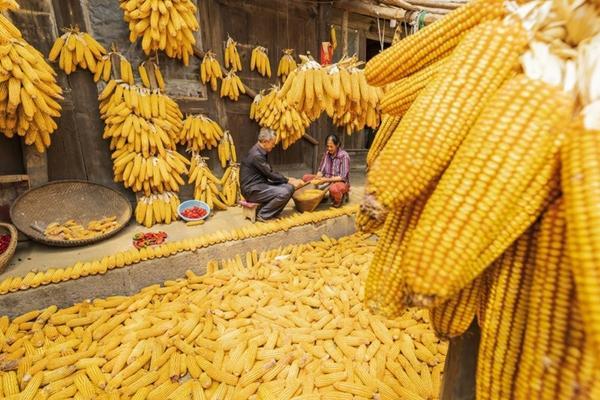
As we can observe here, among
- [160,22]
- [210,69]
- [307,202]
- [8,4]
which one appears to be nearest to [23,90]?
[8,4]

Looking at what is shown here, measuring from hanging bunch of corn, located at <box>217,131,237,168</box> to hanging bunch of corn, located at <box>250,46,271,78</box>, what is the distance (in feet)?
5.82

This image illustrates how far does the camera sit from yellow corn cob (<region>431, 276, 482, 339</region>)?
0.94 m

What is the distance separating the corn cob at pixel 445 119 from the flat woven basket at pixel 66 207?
5293mm

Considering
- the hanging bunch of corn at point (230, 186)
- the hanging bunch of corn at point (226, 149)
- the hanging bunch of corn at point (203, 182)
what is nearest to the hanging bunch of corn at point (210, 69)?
the hanging bunch of corn at point (226, 149)

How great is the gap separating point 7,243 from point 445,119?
225 inches

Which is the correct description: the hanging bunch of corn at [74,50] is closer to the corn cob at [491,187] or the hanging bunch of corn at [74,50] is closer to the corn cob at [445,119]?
the corn cob at [445,119]

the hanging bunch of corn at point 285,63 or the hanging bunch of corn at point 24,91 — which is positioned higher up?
the hanging bunch of corn at point 285,63

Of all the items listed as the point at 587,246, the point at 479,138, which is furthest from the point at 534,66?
the point at 587,246

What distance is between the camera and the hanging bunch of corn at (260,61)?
21.9 ft

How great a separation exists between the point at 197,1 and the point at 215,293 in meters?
5.98

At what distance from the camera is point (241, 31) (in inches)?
257

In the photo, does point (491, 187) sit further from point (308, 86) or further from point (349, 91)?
point (349, 91)

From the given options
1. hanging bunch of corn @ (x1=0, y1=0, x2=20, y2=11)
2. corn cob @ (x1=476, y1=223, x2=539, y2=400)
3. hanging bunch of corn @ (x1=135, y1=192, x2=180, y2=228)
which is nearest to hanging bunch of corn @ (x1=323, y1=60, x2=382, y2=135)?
corn cob @ (x1=476, y1=223, x2=539, y2=400)

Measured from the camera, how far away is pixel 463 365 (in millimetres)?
1277
